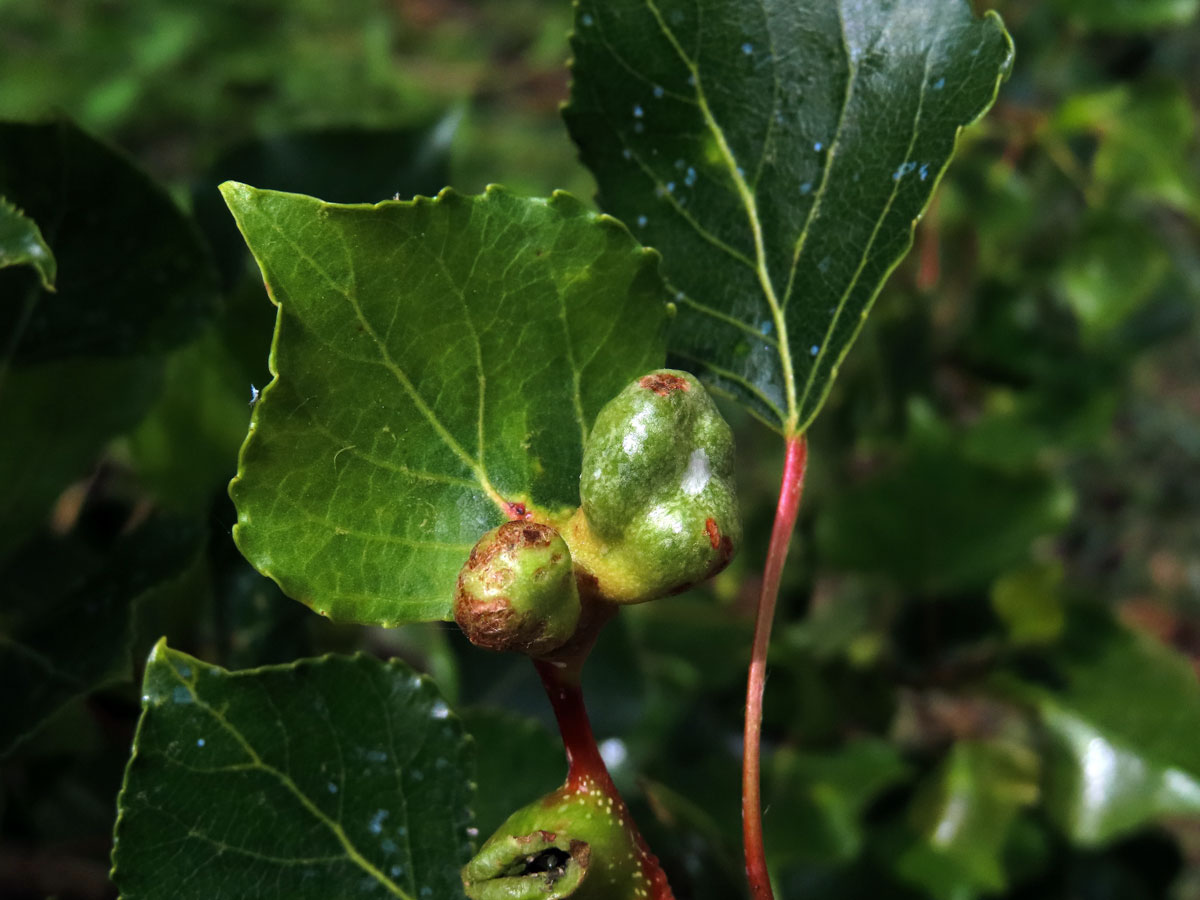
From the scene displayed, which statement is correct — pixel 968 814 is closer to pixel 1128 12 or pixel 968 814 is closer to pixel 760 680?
pixel 760 680

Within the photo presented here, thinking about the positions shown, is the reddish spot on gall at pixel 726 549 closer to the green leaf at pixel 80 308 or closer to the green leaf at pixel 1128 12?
the green leaf at pixel 80 308

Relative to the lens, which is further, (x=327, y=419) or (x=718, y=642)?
(x=718, y=642)

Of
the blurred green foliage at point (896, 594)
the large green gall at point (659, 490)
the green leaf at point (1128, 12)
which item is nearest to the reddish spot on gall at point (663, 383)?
the large green gall at point (659, 490)

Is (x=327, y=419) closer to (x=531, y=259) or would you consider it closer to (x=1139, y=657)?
(x=531, y=259)

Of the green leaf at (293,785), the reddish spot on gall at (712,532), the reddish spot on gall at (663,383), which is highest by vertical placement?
the reddish spot on gall at (663,383)

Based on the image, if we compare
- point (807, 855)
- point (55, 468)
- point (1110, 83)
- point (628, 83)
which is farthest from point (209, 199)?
point (1110, 83)

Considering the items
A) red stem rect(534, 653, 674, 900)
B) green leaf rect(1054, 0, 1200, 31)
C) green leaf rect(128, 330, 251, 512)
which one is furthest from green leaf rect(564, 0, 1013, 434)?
green leaf rect(1054, 0, 1200, 31)
